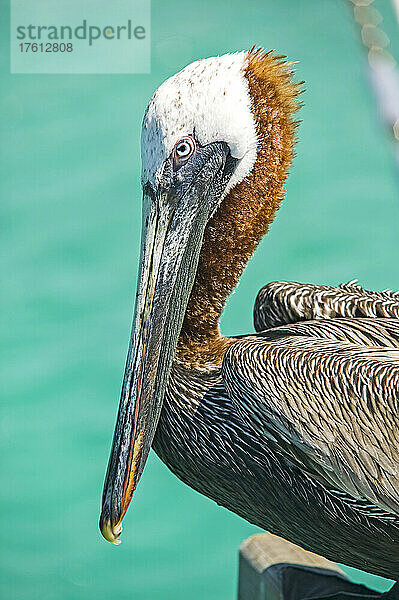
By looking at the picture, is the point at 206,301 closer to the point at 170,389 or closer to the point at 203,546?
the point at 170,389

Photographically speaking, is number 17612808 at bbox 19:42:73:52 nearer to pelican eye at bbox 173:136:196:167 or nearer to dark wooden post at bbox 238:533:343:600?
dark wooden post at bbox 238:533:343:600

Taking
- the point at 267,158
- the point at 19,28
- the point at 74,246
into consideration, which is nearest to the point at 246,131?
the point at 267,158

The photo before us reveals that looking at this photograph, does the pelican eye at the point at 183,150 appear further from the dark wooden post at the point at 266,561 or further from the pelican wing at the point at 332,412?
the dark wooden post at the point at 266,561

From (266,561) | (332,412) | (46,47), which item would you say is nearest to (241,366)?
(332,412)

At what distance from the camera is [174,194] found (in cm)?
138

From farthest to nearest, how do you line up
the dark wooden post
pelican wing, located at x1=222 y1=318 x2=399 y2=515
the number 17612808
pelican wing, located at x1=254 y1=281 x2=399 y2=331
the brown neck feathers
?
the number 17612808
the dark wooden post
pelican wing, located at x1=254 y1=281 x2=399 y2=331
the brown neck feathers
pelican wing, located at x1=222 y1=318 x2=399 y2=515

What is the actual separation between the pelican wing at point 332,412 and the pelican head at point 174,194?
5.5 inches

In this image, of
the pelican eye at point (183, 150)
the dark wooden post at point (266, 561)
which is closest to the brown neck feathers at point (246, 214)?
the pelican eye at point (183, 150)

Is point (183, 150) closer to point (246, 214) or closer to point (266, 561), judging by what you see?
point (246, 214)

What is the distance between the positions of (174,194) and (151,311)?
0.18 metres

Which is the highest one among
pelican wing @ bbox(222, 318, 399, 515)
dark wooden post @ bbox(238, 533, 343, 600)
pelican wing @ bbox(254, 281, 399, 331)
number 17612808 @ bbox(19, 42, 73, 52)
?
number 17612808 @ bbox(19, 42, 73, 52)

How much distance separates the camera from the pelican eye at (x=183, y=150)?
52.8 inches

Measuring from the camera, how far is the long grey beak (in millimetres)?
1358

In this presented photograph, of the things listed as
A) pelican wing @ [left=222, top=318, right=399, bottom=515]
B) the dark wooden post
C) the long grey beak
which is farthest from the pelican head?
the dark wooden post
